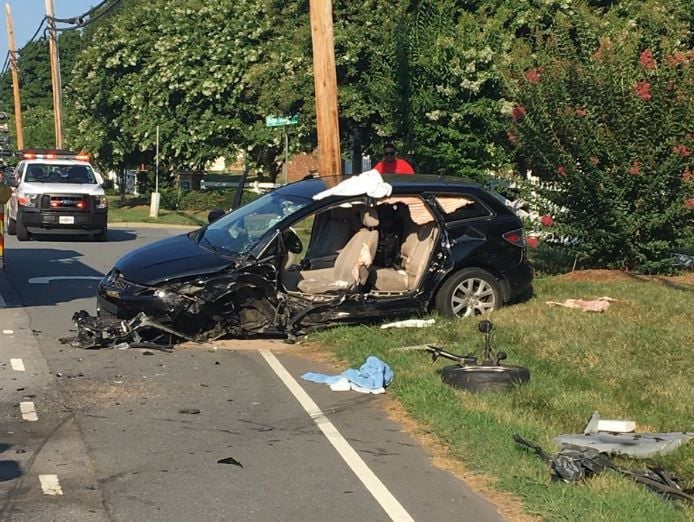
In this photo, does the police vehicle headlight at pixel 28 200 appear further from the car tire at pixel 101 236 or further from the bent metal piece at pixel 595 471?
the bent metal piece at pixel 595 471

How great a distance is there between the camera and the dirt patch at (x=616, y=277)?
1327 cm

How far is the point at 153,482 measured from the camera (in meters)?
5.87

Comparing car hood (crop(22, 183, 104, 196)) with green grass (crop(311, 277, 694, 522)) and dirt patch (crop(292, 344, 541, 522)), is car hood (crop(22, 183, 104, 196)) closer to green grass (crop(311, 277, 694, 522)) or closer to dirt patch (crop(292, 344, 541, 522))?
green grass (crop(311, 277, 694, 522))

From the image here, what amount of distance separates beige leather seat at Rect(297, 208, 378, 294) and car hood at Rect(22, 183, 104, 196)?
1256 centimetres

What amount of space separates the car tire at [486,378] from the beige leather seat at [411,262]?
2642 millimetres

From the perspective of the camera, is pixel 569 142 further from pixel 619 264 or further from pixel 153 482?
pixel 153 482

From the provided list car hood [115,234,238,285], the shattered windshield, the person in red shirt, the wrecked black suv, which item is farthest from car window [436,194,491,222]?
the person in red shirt

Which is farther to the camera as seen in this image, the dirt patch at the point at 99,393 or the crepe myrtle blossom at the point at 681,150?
the crepe myrtle blossom at the point at 681,150

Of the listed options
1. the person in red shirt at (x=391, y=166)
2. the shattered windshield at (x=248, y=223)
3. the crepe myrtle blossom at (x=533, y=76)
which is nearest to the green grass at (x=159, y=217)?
the person in red shirt at (x=391, y=166)

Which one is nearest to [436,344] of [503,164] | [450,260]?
[450,260]

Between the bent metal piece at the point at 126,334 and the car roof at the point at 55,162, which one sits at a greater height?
the car roof at the point at 55,162

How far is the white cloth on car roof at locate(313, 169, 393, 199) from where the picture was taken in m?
10.5

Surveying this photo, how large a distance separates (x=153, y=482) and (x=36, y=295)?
25.7 ft

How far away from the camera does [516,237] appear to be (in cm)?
1137
